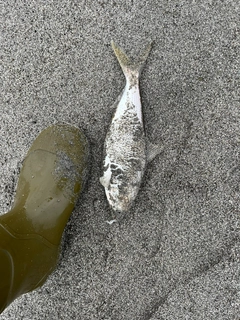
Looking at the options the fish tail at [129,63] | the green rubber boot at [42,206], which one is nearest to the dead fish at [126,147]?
the fish tail at [129,63]

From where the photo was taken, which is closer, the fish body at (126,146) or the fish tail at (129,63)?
the fish body at (126,146)

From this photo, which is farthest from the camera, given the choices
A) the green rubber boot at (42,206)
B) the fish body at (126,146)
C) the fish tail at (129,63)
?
the fish tail at (129,63)

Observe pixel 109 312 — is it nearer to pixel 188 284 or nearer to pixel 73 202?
pixel 188 284

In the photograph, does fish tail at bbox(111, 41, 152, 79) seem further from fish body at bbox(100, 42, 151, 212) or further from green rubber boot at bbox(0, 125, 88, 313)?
green rubber boot at bbox(0, 125, 88, 313)

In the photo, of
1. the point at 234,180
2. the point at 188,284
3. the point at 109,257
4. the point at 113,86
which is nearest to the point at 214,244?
the point at 188,284

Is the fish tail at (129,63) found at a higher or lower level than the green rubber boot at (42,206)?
higher

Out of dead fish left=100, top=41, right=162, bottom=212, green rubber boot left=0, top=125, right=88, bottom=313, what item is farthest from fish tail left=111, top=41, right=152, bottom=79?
green rubber boot left=0, top=125, right=88, bottom=313

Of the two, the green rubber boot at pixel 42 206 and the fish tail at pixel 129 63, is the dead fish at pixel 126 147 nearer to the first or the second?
the fish tail at pixel 129 63

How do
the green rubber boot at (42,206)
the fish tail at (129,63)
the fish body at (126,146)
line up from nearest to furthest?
1. the green rubber boot at (42,206)
2. the fish body at (126,146)
3. the fish tail at (129,63)

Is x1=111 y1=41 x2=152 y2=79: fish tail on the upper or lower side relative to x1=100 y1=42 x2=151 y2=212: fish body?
upper
